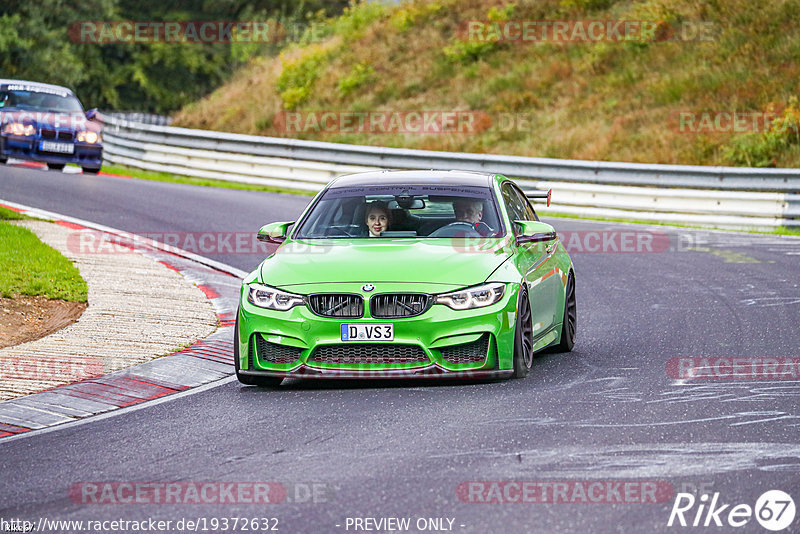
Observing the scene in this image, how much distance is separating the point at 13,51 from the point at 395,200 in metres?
35.4

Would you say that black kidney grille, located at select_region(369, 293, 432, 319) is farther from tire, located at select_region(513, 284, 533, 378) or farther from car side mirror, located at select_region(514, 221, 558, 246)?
car side mirror, located at select_region(514, 221, 558, 246)

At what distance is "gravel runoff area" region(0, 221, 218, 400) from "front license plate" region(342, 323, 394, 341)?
80.9 inches

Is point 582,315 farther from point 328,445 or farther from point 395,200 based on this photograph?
point 328,445

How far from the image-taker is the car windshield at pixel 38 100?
2658cm

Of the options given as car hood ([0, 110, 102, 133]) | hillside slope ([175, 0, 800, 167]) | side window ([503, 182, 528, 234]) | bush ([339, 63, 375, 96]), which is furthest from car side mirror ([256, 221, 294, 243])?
bush ([339, 63, 375, 96])

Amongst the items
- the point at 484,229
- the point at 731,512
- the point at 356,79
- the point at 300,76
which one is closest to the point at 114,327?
the point at 484,229

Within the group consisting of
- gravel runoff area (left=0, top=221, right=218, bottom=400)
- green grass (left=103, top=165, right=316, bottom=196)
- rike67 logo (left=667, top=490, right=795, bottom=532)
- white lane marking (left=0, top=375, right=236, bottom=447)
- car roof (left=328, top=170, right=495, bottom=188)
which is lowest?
green grass (left=103, top=165, right=316, bottom=196)

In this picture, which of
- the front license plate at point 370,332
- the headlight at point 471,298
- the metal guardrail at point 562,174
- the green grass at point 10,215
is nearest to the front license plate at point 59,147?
the metal guardrail at point 562,174

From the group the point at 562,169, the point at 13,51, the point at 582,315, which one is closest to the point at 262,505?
the point at 582,315

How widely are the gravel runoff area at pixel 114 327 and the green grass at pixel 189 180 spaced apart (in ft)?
37.4

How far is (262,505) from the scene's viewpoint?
5.79m

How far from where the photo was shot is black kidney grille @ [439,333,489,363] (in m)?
8.46

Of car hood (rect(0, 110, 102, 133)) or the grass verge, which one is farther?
car hood (rect(0, 110, 102, 133))

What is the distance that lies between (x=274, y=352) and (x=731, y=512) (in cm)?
389
